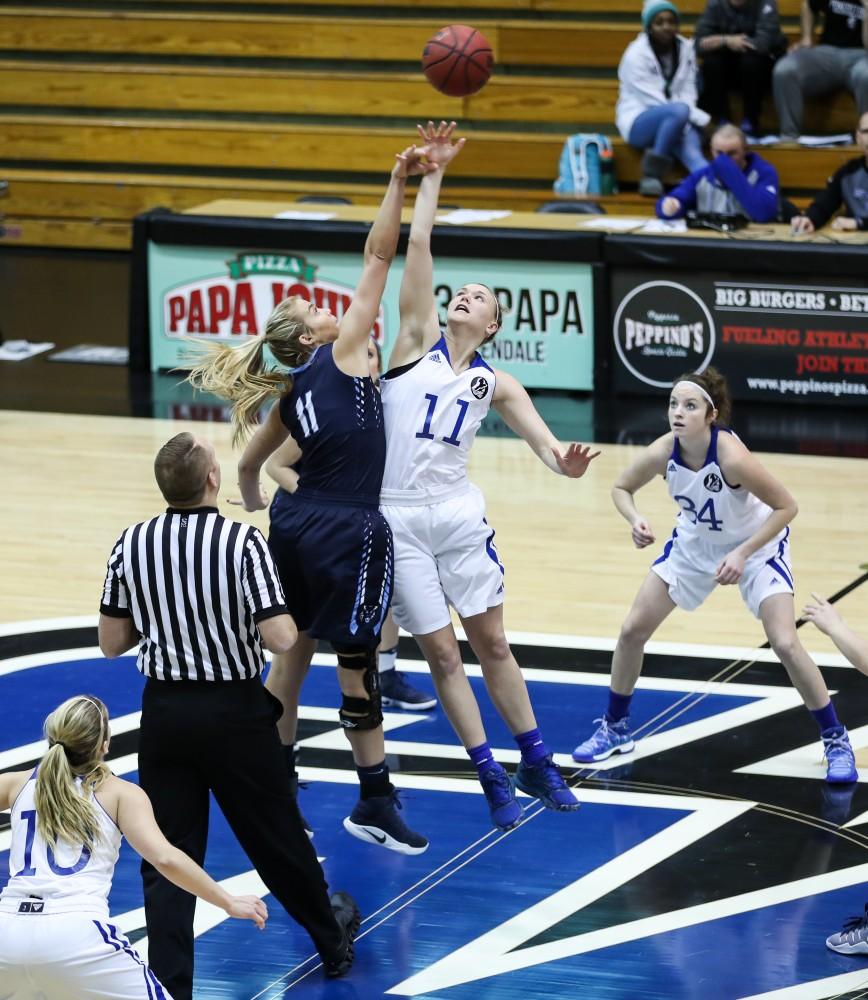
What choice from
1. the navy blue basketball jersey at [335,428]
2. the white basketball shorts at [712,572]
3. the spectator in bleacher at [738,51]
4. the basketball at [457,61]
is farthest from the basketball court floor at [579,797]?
the spectator in bleacher at [738,51]

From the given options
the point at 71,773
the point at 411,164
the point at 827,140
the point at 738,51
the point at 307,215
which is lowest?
the point at 71,773

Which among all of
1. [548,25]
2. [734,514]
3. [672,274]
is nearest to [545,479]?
[672,274]

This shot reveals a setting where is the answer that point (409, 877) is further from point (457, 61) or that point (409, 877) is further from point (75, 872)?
point (457, 61)

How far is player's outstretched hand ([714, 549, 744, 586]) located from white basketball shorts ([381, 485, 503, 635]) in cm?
87

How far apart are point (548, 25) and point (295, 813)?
527 inches

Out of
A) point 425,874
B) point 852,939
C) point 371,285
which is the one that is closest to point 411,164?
point 371,285

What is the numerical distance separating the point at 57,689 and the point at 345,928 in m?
2.72

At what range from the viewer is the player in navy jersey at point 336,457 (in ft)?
17.7

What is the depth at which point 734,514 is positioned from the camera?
6.42 metres

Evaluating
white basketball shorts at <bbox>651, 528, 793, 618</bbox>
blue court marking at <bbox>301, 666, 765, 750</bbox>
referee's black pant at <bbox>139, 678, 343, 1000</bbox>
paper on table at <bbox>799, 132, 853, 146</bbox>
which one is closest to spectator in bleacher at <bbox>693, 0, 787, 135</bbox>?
paper on table at <bbox>799, 132, 853, 146</bbox>

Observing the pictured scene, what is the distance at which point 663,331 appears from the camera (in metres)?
12.3

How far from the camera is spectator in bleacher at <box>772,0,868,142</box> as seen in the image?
587 inches

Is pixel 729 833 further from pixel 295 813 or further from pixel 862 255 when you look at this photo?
pixel 862 255

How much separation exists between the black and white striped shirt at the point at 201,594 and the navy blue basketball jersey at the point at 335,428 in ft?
2.87
